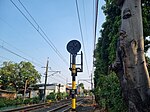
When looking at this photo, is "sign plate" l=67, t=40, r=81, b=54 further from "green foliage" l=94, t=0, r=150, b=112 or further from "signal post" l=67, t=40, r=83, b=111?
"green foliage" l=94, t=0, r=150, b=112

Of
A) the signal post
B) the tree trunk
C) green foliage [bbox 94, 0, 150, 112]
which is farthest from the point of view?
green foliage [bbox 94, 0, 150, 112]

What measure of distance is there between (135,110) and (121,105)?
12.2ft

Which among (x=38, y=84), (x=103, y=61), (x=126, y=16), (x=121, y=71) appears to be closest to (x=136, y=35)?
(x=126, y=16)

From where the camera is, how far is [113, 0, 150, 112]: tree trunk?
2561 mm

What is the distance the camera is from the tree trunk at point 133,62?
2561 millimetres

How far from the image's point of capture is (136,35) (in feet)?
9.09

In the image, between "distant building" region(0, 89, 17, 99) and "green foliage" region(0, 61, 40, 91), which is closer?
"distant building" region(0, 89, 17, 99)

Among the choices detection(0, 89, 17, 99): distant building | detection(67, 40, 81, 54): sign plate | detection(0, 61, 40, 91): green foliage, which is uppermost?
detection(0, 61, 40, 91): green foliage

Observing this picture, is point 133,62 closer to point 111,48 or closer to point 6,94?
point 111,48

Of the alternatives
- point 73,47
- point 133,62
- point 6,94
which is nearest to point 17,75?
point 6,94

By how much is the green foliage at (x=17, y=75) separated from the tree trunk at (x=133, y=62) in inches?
1901

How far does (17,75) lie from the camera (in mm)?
50812

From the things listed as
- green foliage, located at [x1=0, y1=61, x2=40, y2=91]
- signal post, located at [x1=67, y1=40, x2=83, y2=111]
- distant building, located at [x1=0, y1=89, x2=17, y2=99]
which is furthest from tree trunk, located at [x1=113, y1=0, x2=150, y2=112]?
green foliage, located at [x1=0, y1=61, x2=40, y2=91]

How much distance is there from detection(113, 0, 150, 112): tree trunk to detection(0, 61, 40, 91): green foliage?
158 ft
